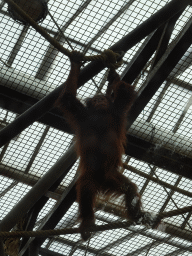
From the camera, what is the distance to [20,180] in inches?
227

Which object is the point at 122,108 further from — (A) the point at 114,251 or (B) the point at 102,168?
(A) the point at 114,251

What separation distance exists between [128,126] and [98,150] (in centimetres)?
71

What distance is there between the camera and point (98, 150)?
134 inches

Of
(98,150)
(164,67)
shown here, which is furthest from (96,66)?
(98,150)

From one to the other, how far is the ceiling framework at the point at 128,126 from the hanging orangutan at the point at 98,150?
7.3 inches

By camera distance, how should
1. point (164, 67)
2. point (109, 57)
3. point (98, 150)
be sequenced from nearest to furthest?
point (109, 57), point (98, 150), point (164, 67)

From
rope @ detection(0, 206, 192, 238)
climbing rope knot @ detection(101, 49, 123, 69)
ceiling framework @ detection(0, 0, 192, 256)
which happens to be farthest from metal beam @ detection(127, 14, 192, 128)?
rope @ detection(0, 206, 192, 238)

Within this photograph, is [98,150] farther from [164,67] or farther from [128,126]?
[164,67]

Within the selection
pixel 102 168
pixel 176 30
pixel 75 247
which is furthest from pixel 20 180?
pixel 176 30

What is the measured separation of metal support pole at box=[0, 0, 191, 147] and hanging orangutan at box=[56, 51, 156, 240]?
17 cm

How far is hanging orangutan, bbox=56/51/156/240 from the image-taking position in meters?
3.37

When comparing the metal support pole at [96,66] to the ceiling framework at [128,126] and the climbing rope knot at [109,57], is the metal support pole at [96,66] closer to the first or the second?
the ceiling framework at [128,126]

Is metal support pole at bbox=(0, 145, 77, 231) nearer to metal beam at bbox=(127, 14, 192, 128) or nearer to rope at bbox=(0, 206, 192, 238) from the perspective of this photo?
metal beam at bbox=(127, 14, 192, 128)

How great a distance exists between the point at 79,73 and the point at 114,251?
4.36 metres
